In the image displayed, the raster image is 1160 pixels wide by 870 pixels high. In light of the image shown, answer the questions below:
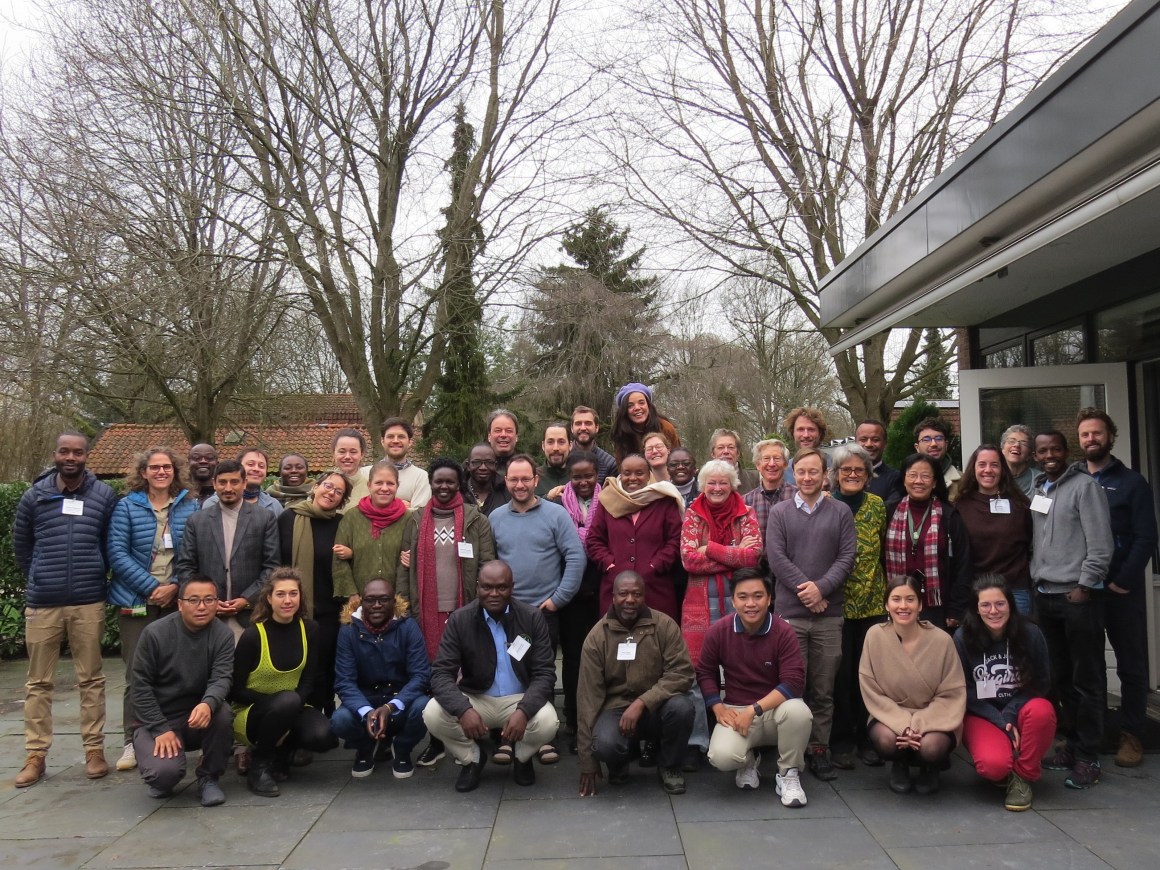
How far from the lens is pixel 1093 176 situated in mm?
4355

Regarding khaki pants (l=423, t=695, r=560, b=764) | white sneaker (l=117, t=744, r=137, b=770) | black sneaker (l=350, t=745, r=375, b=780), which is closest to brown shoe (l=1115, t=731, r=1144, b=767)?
khaki pants (l=423, t=695, r=560, b=764)

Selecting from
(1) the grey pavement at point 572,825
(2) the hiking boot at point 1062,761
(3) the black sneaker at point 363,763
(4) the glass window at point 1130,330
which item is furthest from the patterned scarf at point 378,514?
(4) the glass window at point 1130,330

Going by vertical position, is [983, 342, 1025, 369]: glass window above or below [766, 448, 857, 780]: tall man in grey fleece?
above

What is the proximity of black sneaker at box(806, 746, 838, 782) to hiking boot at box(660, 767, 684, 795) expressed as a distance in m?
0.73

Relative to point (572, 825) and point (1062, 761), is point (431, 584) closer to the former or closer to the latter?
point (572, 825)

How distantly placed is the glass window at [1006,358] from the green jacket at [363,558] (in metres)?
5.18

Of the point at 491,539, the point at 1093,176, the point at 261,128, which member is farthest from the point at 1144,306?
the point at 261,128

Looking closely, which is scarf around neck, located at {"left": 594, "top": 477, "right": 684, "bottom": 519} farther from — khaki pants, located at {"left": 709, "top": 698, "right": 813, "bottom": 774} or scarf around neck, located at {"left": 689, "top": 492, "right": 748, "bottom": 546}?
khaki pants, located at {"left": 709, "top": 698, "right": 813, "bottom": 774}

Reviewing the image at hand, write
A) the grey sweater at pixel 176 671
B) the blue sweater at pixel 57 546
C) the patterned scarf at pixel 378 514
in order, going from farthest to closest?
the patterned scarf at pixel 378 514, the blue sweater at pixel 57 546, the grey sweater at pixel 176 671

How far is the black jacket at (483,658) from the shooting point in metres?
5.00

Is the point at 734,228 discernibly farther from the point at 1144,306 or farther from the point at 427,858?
the point at 427,858

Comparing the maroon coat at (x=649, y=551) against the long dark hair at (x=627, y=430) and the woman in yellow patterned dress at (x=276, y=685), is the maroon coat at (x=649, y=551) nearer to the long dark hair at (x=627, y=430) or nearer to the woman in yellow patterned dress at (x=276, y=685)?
the long dark hair at (x=627, y=430)

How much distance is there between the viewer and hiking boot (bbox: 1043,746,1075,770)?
4965 mm

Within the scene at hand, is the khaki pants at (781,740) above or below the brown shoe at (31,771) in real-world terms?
above
